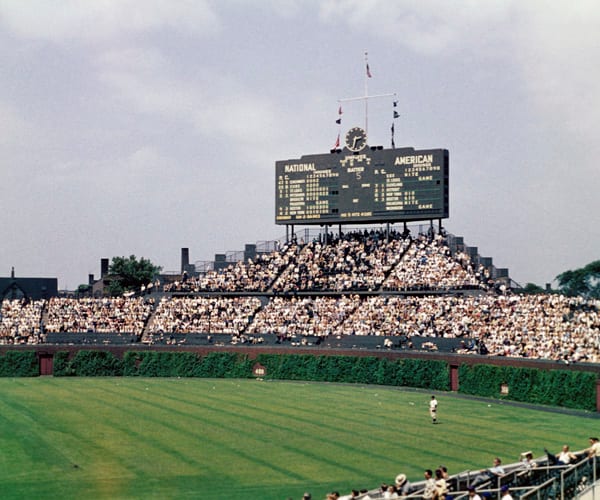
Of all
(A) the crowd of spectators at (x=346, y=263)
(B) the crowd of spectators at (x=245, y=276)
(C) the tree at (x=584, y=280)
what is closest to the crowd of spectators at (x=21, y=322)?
(B) the crowd of spectators at (x=245, y=276)

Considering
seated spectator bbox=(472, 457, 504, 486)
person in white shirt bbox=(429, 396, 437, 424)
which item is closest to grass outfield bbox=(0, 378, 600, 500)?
person in white shirt bbox=(429, 396, 437, 424)

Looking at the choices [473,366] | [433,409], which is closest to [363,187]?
[473,366]

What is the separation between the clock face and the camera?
77.2m

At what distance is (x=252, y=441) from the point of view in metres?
36.1

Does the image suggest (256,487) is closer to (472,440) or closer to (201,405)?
(472,440)

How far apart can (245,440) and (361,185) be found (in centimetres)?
4330

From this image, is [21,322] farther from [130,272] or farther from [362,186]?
[130,272]

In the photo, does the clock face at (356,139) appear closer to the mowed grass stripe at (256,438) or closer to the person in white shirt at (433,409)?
the mowed grass stripe at (256,438)

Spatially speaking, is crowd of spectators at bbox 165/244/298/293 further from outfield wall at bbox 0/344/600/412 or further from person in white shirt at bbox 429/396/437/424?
person in white shirt at bbox 429/396/437/424

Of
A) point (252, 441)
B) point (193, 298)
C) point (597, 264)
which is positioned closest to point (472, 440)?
point (252, 441)

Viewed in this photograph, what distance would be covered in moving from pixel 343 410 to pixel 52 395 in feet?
69.1

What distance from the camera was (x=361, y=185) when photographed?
3007 inches

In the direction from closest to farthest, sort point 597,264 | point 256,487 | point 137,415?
point 256,487, point 137,415, point 597,264

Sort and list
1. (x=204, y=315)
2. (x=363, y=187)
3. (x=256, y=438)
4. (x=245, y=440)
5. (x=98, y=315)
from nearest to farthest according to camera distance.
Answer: (x=245, y=440), (x=256, y=438), (x=363, y=187), (x=204, y=315), (x=98, y=315)
